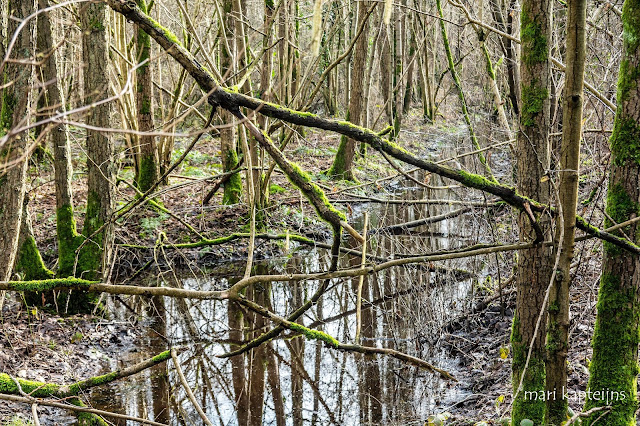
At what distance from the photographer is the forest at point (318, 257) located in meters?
3.22

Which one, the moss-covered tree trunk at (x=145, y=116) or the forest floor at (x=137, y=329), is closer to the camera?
the forest floor at (x=137, y=329)

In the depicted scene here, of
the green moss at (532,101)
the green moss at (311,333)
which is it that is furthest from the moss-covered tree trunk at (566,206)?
the green moss at (311,333)

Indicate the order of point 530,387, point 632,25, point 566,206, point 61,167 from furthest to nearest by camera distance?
point 61,167 < point 530,387 < point 632,25 < point 566,206

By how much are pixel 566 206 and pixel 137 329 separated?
6364mm

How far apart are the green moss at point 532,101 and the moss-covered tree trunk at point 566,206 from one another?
55cm

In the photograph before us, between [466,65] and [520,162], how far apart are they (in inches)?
720

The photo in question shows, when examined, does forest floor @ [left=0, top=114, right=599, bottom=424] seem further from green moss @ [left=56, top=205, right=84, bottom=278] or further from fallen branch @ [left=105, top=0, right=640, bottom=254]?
fallen branch @ [left=105, top=0, right=640, bottom=254]

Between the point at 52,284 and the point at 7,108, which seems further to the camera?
the point at 7,108

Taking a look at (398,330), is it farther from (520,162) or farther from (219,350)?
(520,162)

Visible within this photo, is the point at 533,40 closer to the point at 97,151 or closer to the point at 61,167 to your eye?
the point at 97,151

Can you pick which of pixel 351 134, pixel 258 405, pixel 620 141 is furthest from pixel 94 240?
pixel 620 141

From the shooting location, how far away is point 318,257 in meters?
10.5

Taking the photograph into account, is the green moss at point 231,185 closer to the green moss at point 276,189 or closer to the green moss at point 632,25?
the green moss at point 276,189

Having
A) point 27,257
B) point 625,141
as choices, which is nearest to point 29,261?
point 27,257
